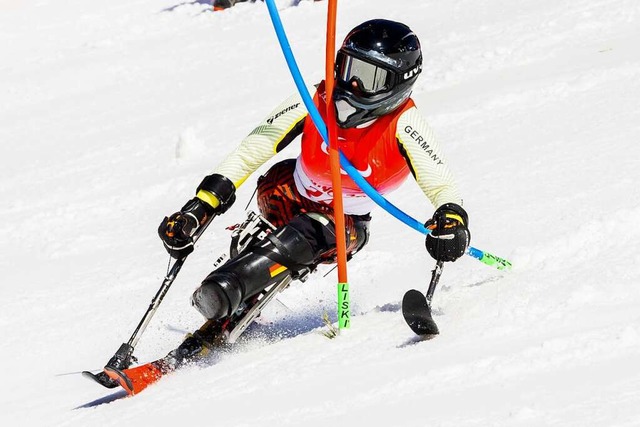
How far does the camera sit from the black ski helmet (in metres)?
4.80

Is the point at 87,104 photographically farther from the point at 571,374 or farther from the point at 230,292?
the point at 571,374

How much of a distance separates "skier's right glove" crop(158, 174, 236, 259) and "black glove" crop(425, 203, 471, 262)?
3.77 feet

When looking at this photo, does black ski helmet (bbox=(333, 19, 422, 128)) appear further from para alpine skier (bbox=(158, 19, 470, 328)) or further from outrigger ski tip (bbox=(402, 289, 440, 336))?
outrigger ski tip (bbox=(402, 289, 440, 336))

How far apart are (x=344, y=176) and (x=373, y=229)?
2.43 m

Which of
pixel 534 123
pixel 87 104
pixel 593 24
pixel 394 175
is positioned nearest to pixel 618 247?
pixel 394 175

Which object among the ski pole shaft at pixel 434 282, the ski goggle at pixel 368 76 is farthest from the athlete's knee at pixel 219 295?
the ski goggle at pixel 368 76

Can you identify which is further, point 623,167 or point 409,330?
point 623,167

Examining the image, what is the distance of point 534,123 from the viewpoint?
870cm

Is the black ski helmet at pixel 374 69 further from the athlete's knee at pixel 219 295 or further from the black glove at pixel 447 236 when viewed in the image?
the athlete's knee at pixel 219 295

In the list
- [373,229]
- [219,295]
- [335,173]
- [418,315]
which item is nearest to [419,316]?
[418,315]

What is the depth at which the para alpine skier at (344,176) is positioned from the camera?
4.80 metres

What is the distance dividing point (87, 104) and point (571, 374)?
10.3m

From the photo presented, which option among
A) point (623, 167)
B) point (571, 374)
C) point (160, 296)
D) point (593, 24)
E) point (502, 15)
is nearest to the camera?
point (571, 374)

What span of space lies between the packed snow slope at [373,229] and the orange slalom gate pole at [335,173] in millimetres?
149
